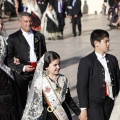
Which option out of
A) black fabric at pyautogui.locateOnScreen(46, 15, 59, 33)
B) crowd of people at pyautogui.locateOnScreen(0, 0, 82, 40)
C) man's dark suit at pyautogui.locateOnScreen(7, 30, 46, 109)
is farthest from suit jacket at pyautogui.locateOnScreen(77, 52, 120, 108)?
black fabric at pyautogui.locateOnScreen(46, 15, 59, 33)

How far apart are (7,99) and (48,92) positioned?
44.1 inches

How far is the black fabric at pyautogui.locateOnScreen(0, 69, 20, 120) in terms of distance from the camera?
486 cm

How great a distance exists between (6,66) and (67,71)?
410 centimetres

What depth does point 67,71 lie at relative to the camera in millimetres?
9180

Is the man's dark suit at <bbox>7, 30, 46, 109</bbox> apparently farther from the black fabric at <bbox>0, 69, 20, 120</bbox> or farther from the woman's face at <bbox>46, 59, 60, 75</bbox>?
the woman's face at <bbox>46, 59, 60, 75</bbox>

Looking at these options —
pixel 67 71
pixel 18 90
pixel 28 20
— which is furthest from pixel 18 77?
pixel 67 71

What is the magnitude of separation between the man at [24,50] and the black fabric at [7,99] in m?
0.20

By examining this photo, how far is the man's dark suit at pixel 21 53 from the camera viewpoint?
5188 mm

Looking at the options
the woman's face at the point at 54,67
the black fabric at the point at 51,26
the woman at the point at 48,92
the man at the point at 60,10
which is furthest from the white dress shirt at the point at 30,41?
the man at the point at 60,10

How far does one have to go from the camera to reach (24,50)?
17.1 ft

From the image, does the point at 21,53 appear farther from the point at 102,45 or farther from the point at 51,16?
the point at 51,16

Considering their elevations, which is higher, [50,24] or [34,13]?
[34,13]

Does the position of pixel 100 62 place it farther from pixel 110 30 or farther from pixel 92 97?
pixel 110 30

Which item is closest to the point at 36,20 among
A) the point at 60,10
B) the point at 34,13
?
the point at 34,13
